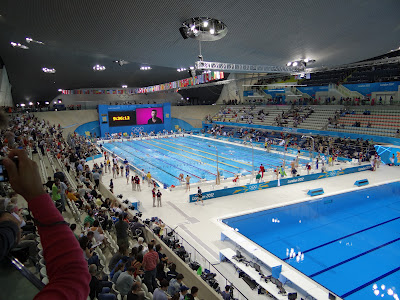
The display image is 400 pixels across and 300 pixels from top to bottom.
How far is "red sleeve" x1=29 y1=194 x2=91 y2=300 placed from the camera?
941mm

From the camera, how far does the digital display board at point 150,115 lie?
38.7m

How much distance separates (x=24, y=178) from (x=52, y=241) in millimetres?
290

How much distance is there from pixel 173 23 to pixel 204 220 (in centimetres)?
776

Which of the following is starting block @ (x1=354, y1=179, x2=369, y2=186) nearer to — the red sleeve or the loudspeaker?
the loudspeaker

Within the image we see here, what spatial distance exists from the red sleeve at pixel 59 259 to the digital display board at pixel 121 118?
38124 millimetres

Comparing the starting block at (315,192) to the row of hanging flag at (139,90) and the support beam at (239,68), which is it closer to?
the support beam at (239,68)

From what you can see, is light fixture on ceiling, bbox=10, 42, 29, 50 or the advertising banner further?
light fixture on ceiling, bbox=10, 42, 29, 50

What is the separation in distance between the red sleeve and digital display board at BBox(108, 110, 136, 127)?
125 ft

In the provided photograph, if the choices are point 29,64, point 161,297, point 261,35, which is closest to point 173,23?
point 261,35

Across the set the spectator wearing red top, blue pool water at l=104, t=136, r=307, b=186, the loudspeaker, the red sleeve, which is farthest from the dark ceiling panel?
the red sleeve

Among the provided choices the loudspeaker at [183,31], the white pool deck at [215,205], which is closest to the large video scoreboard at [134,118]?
the white pool deck at [215,205]

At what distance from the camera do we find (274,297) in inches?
273

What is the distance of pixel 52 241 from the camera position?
1.04m

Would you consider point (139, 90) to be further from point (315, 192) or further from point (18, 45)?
point (315, 192)
